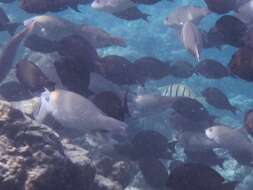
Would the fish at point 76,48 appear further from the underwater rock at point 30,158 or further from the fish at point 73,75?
the underwater rock at point 30,158

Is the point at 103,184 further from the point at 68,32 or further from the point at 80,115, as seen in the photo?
the point at 68,32

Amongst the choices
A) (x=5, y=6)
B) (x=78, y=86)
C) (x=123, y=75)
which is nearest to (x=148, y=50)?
(x=5, y=6)

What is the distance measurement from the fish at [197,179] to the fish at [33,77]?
2440 millimetres

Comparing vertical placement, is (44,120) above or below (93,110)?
below

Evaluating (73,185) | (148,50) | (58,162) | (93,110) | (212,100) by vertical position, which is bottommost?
(148,50)

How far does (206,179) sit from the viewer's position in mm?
4930

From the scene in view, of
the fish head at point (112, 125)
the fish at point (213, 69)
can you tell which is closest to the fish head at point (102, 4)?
the fish at point (213, 69)

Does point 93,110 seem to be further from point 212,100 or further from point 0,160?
point 212,100

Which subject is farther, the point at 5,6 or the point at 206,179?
the point at 5,6

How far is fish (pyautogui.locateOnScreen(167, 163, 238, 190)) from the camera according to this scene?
490 cm

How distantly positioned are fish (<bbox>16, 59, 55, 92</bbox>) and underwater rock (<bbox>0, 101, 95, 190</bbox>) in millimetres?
1308

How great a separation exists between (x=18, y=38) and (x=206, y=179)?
387cm

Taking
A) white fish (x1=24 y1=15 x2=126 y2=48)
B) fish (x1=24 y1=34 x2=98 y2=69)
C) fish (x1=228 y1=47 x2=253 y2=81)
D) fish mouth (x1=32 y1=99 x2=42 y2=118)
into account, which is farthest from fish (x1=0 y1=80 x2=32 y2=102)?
fish (x1=228 y1=47 x2=253 y2=81)

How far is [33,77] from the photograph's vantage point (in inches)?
239
